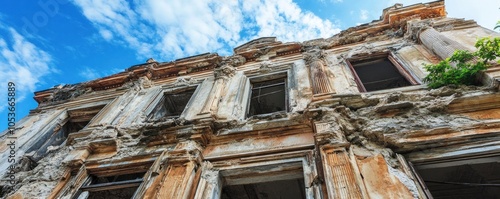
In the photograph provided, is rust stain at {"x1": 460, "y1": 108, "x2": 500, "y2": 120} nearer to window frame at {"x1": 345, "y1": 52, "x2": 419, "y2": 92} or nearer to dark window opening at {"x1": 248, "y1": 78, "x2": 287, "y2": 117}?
window frame at {"x1": 345, "y1": 52, "x2": 419, "y2": 92}

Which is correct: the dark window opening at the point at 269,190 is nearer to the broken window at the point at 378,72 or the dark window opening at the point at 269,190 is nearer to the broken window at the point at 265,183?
the broken window at the point at 265,183

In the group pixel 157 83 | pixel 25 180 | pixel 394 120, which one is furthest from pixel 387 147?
pixel 157 83

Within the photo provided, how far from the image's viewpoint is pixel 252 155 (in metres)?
4.52

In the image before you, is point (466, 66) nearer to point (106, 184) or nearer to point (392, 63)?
point (392, 63)

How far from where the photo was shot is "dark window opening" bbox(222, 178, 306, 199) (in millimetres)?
6031

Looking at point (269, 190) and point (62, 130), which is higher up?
point (62, 130)

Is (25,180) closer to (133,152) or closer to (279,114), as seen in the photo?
(133,152)

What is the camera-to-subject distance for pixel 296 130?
4895mm

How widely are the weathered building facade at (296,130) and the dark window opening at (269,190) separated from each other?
0.04 meters

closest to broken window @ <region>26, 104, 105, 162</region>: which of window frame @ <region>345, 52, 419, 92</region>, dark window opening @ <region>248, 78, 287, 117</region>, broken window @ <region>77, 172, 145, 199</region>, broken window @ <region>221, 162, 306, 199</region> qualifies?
broken window @ <region>77, 172, 145, 199</region>

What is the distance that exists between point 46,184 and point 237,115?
376 cm

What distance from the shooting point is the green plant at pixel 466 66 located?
4727mm

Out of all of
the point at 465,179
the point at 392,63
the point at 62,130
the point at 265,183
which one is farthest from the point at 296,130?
the point at 62,130

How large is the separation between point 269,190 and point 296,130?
6.88ft
